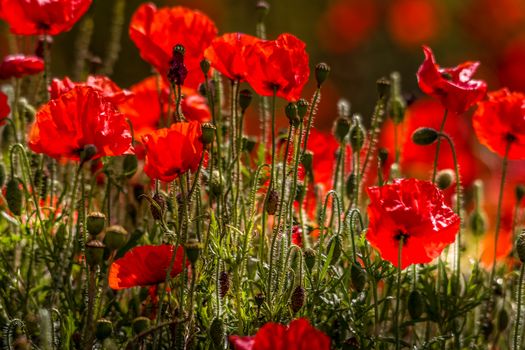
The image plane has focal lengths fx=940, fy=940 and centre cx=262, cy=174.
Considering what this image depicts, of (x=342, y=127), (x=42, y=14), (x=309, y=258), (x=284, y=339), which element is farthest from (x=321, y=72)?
Result: (x=42, y=14)

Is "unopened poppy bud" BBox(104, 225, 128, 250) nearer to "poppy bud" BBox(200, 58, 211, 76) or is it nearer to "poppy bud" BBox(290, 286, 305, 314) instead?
"poppy bud" BBox(290, 286, 305, 314)

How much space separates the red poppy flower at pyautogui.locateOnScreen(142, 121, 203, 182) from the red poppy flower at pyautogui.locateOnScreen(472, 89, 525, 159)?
2.03 ft

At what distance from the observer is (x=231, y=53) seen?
1.65 m

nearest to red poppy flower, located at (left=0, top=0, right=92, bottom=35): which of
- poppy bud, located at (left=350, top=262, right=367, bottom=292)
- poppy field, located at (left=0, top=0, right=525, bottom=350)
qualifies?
poppy field, located at (left=0, top=0, right=525, bottom=350)

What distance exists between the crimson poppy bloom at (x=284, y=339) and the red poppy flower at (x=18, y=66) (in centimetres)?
96

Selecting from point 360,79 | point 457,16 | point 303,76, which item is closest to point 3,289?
point 303,76

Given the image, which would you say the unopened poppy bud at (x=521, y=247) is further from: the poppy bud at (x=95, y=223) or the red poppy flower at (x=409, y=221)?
the poppy bud at (x=95, y=223)

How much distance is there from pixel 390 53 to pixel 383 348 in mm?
4251

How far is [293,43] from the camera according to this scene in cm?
162

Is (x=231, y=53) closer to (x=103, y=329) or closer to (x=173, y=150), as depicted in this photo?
(x=173, y=150)

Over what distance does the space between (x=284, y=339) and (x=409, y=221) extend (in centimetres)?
32

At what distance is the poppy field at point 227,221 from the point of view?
146 centimetres

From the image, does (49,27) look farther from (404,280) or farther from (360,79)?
(360,79)

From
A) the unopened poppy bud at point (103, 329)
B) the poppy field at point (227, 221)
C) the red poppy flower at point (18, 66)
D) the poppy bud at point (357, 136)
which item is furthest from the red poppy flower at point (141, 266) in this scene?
the red poppy flower at point (18, 66)
